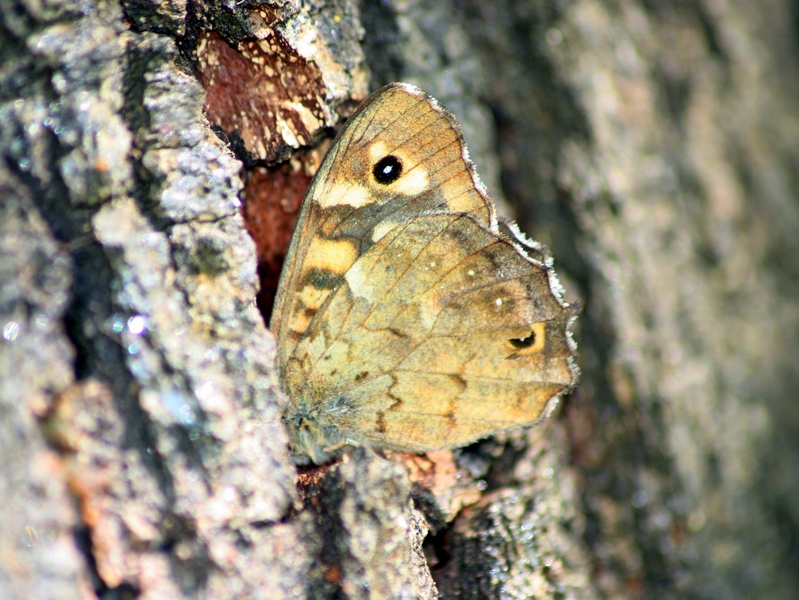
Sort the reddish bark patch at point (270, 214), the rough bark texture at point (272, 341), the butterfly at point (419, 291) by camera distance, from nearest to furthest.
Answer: the rough bark texture at point (272, 341) → the butterfly at point (419, 291) → the reddish bark patch at point (270, 214)

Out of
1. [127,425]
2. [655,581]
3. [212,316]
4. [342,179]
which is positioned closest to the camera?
[127,425]

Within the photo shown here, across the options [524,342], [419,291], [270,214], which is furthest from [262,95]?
[524,342]

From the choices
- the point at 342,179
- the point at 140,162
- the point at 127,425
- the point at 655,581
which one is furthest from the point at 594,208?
the point at 127,425

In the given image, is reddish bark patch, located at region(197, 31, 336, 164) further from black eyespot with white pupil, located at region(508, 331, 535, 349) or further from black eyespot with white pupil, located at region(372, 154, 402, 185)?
black eyespot with white pupil, located at region(508, 331, 535, 349)

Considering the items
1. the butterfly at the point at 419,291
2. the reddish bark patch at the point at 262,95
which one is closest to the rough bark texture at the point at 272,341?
the reddish bark patch at the point at 262,95

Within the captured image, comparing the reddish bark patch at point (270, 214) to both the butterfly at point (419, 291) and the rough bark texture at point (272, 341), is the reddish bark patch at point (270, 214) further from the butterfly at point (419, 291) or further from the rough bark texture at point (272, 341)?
the butterfly at point (419, 291)

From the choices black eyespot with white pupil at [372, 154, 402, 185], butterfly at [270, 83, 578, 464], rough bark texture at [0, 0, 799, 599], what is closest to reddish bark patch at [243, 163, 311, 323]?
rough bark texture at [0, 0, 799, 599]

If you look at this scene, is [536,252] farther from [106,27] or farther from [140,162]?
[106,27]

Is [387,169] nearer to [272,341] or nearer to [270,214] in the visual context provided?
[270,214]
